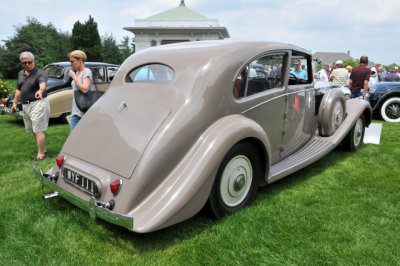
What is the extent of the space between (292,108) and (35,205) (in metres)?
3.15

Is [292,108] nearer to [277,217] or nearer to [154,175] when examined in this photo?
[277,217]

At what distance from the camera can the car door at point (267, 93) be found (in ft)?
10.6

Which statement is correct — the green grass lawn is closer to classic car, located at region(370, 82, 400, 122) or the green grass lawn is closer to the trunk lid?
the trunk lid

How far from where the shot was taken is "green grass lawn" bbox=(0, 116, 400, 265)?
2426mm

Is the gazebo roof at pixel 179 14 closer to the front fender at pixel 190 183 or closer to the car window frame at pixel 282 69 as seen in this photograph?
the car window frame at pixel 282 69

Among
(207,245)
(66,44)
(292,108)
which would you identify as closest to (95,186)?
(207,245)

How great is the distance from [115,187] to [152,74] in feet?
4.47

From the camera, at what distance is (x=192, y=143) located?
107 inches

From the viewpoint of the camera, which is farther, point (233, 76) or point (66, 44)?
point (66, 44)

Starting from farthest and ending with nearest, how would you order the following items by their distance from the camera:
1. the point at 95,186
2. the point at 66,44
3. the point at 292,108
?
the point at 66,44
the point at 292,108
the point at 95,186

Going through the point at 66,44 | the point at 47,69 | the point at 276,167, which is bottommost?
the point at 276,167

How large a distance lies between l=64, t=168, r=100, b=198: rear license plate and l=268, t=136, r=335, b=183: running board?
1.75 m

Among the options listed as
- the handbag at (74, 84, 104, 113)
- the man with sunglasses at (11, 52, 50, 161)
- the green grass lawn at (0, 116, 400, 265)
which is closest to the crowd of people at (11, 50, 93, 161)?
the man with sunglasses at (11, 52, 50, 161)

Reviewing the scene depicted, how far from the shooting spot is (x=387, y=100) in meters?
8.68
